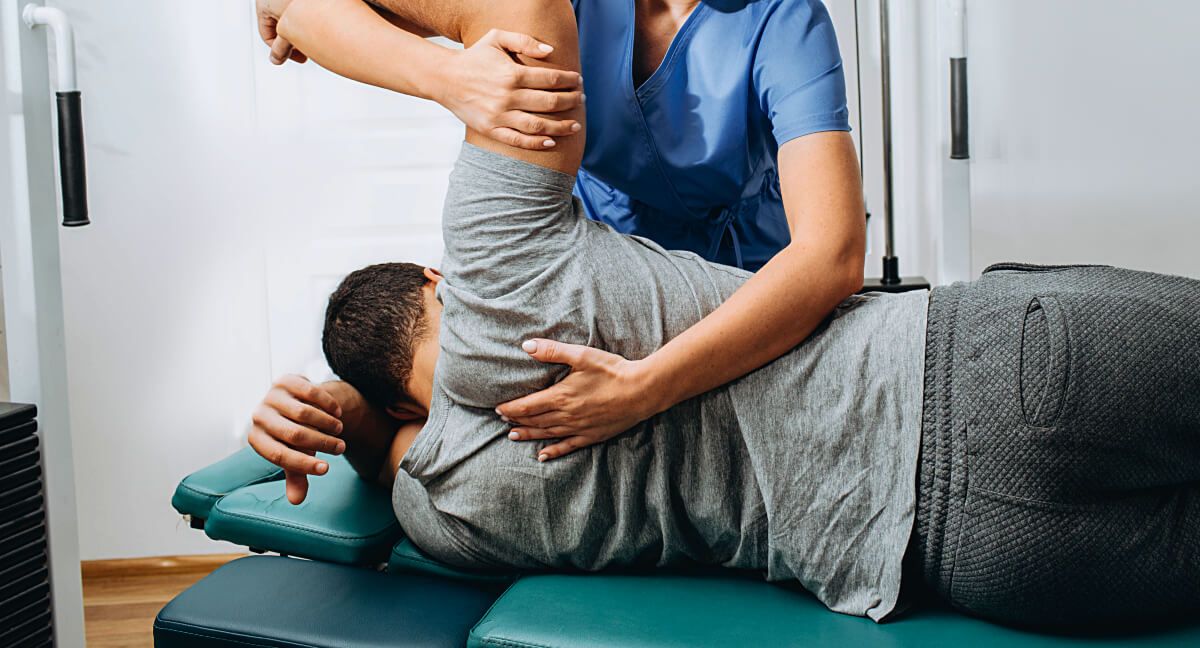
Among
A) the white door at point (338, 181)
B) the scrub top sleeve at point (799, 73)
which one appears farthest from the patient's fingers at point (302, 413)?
the white door at point (338, 181)

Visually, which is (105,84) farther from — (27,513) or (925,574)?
(925,574)

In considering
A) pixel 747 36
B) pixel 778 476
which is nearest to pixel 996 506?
pixel 778 476

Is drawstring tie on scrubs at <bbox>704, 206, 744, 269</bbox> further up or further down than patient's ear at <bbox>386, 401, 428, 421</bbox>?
further up

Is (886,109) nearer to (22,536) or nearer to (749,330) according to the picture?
(749,330)

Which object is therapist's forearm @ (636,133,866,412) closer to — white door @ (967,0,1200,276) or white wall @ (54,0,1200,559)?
white door @ (967,0,1200,276)

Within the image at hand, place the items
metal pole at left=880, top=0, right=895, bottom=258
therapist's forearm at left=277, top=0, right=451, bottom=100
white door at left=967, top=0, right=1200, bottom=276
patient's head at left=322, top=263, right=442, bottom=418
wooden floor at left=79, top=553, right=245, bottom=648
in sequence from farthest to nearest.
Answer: wooden floor at left=79, top=553, right=245, bottom=648, metal pole at left=880, top=0, right=895, bottom=258, white door at left=967, top=0, right=1200, bottom=276, patient's head at left=322, top=263, right=442, bottom=418, therapist's forearm at left=277, top=0, right=451, bottom=100

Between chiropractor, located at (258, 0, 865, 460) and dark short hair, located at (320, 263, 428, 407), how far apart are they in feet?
0.84

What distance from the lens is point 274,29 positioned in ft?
4.54

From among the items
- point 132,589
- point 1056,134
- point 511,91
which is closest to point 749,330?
point 511,91

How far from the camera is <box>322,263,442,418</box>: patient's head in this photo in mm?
1265

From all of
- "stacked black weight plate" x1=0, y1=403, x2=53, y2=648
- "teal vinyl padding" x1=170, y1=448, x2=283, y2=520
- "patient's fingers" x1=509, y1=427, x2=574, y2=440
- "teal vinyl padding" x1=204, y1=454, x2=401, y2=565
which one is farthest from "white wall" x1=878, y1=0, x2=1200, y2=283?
"stacked black weight plate" x1=0, y1=403, x2=53, y2=648

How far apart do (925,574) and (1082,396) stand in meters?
0.27

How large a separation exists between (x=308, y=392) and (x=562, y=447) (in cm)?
37

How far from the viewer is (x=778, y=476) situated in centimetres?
105
